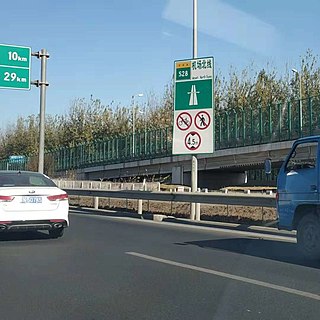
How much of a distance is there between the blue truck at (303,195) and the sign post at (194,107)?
731 centimetres

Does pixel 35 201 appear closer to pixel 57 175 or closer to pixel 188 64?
pixel 188 64

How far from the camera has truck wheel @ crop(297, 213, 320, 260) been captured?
991cm

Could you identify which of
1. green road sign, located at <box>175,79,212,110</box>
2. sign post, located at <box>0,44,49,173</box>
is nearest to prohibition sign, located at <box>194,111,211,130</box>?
green road sign, located at <box>175,79,212,110</box>

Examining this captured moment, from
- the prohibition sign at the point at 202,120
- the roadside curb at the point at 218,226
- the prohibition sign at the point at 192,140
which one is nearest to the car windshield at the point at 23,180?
the roadside curb at the point at 218,226

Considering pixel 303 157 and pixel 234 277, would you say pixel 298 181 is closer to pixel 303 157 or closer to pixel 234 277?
pixel 303 157

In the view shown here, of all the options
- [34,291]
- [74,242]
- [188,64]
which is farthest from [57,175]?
[34,291]

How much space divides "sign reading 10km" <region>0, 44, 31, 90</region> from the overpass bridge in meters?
19.3

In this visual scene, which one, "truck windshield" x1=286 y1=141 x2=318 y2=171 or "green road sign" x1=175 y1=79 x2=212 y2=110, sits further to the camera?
"green road sign" x1=175 y1=79 x2=212 y2=110

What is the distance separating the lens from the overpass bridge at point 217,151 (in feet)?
126

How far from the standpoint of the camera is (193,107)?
1798 cm

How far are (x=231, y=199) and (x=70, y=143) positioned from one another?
189ft

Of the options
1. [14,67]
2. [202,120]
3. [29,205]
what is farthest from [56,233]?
[14,67]

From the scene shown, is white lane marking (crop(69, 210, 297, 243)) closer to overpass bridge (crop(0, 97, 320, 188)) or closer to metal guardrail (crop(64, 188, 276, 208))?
metal guardrail (crop(64, 188, 276, 208))

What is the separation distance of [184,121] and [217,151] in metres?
24.7
